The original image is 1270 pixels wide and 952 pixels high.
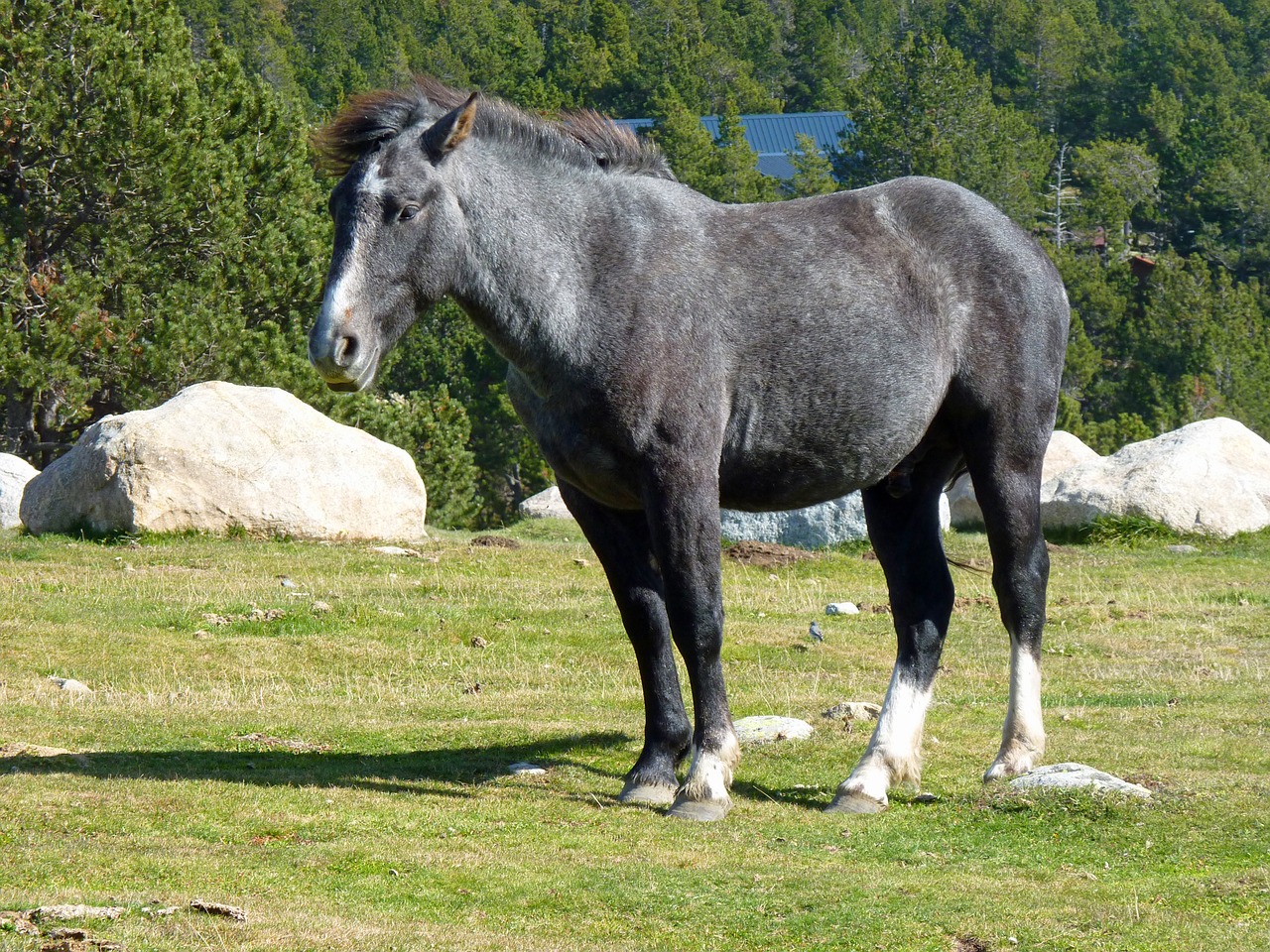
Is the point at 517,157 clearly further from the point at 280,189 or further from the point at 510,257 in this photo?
the point at 280,189

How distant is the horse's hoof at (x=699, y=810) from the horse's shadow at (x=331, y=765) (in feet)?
3.58

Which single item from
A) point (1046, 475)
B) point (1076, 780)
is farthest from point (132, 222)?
point (1076, 780)

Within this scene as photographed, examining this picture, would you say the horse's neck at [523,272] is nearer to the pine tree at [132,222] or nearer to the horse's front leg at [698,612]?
the horse's front leg at [698,612]

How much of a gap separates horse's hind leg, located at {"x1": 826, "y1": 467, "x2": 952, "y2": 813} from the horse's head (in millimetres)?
2753

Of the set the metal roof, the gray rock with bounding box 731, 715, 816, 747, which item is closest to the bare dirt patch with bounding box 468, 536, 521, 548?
the gray rock with bounding box 731, 715, 816, 747

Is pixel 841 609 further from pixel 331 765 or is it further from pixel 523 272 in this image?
pixel 523 272

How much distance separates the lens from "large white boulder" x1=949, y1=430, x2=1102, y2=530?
2519cm

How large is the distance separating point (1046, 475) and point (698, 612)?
20.0 metres

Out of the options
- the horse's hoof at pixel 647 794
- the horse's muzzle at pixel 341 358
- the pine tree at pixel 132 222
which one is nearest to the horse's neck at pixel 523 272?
the horse's muzzle at pixel 341 358

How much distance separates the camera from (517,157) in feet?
24.2

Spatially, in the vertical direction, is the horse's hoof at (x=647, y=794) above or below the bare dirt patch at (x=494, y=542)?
above

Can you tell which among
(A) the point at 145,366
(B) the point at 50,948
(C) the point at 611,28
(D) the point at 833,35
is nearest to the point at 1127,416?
(A) the point at 145,366

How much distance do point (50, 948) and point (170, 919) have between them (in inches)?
18.8

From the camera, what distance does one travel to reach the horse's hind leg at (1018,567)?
7.80 m
